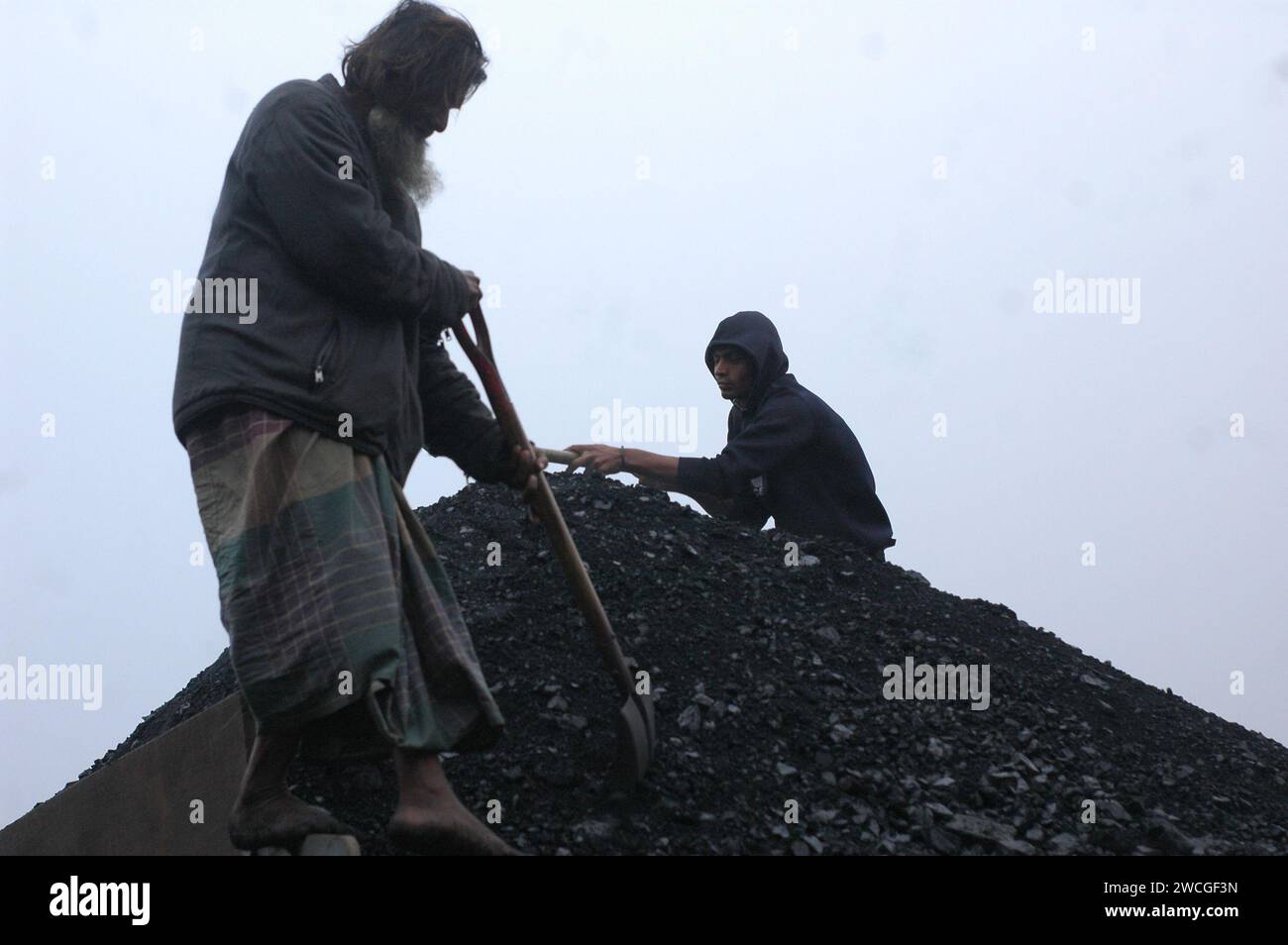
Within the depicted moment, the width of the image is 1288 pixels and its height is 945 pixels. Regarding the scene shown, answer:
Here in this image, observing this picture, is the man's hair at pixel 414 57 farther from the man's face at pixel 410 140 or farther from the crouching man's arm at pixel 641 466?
the crouching man's arm at pixel 641 466

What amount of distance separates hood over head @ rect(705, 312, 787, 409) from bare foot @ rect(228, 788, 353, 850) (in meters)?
3.31

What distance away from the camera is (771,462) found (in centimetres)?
521

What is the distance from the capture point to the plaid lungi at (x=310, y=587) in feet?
8.14

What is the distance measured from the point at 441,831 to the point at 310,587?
1.83 ft

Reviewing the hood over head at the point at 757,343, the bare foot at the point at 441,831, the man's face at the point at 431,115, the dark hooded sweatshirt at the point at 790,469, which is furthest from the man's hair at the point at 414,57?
the hood over head at the point at 757,343

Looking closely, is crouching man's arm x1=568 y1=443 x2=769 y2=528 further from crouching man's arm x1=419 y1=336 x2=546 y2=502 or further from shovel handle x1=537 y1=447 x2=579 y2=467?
crouching man's arm x1=419 y1=336 x2=546 y2=502

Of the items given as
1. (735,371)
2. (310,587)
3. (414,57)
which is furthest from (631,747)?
(735,371)

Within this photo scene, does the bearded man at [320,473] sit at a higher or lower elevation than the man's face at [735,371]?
lower

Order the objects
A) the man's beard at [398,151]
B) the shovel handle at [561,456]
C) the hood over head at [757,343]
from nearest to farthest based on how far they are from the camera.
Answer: the man's beard at [398,151]
the shovel handle at [561,456]
the hood over head at [757,343]

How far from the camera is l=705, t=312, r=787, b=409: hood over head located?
5.54 meters

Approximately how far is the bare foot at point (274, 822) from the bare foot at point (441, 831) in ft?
0.82

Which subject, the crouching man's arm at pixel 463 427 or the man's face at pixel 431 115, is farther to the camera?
the crouching man's arm at pixel 463 427

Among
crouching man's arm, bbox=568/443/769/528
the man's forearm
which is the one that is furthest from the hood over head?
the man's forearm

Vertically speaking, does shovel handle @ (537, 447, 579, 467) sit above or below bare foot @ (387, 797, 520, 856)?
above
